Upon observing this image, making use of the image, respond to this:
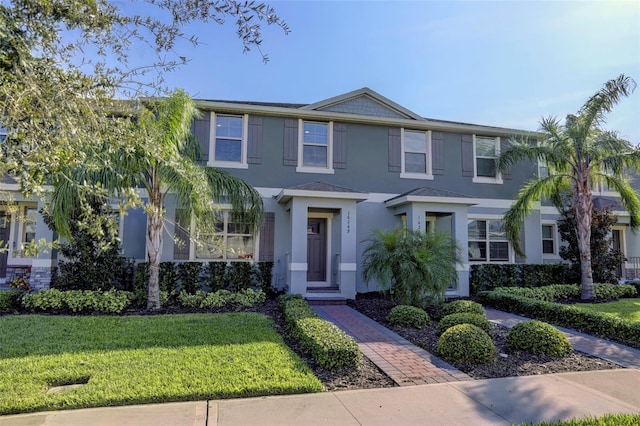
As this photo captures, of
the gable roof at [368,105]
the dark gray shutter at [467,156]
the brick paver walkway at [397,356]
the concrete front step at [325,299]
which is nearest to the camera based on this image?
the brick paver walkway at [397,356]

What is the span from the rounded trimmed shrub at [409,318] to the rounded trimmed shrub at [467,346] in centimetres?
176

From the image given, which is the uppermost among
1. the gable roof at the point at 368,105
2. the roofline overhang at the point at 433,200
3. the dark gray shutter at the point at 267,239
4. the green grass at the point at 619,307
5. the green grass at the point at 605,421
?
the gable roof at the point at 368,105

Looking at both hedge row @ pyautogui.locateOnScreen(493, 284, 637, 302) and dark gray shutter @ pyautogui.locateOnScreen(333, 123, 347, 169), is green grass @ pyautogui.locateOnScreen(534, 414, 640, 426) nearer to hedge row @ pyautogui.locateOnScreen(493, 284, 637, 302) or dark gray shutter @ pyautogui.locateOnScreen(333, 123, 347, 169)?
hedge row @ pyautogui.locateOnScreen(493, 284, 637, 302)

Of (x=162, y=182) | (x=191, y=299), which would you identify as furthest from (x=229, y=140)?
(x=191, y=299)

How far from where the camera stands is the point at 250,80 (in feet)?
17.0

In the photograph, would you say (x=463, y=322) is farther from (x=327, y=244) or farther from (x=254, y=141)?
(x=254, y=141)

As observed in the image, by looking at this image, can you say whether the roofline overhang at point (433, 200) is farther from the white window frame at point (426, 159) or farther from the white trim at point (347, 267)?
the white trim at point (347, 267)

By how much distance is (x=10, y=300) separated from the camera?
906cm

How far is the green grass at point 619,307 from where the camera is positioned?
9.18 m

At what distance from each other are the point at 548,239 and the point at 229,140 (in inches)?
487

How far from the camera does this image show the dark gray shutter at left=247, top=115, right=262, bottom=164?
475 inches

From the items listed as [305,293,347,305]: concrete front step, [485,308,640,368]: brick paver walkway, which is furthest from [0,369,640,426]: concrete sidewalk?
[305,293,347,305]: concrete front step

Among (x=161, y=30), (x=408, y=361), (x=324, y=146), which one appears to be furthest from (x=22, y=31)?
(x=324, y=146)

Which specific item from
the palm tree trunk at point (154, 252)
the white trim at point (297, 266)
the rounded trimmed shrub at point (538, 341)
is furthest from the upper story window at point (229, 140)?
the rounded trimmed shrub at point (538, 341)
